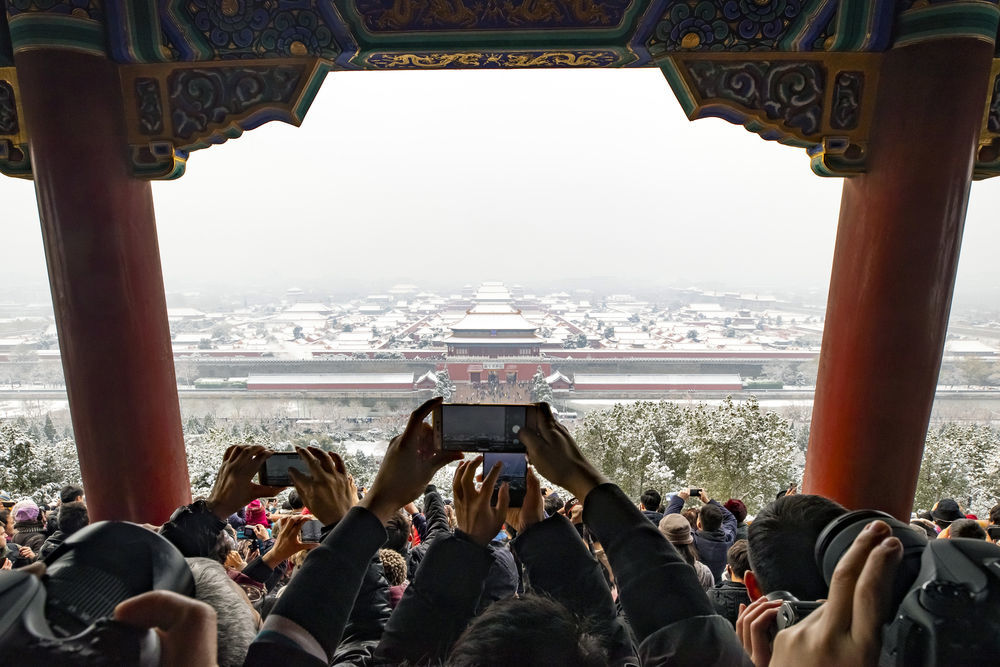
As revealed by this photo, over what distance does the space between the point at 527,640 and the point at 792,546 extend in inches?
16.9

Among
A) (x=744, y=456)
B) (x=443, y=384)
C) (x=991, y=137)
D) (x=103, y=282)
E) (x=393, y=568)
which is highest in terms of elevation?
(x=991, y=137)

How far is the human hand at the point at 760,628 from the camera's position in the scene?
693 millimetres

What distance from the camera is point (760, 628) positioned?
0.70 meters

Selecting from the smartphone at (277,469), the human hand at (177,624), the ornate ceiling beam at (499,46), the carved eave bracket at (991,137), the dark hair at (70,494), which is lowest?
the dark hair at (70,494)

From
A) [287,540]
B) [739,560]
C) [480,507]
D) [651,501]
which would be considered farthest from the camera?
[651,501]

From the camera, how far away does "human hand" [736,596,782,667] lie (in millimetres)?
693

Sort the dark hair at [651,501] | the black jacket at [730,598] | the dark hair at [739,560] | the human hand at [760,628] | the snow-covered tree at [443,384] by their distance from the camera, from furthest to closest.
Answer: the snow-covered tree at [443,384] < the dark hair at [651,501] < the dark hair at [739,560] < the black jacket at [730,598] < the human hand at [760,628]

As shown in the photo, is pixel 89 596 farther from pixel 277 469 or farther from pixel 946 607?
pixel 946 607

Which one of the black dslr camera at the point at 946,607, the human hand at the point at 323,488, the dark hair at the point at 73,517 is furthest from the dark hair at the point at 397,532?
the black dslr camera at the point at 946,607

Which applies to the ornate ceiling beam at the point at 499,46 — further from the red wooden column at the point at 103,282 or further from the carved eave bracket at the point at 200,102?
the red wooden column at the point at 103,282

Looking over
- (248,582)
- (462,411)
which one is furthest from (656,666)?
(248,582)

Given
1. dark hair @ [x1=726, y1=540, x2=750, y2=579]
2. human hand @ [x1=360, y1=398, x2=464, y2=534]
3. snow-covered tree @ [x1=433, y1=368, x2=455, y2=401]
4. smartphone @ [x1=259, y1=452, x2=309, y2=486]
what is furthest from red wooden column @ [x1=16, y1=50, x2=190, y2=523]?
snow-covered tree @ [x1=433, y1=368, x2=455, y2=401]

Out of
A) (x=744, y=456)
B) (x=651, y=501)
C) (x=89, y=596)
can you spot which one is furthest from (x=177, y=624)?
(x=744, y=456)

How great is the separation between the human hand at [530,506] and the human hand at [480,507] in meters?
0.04
